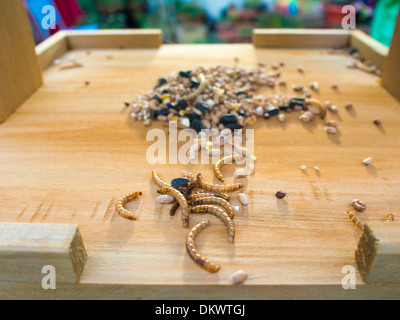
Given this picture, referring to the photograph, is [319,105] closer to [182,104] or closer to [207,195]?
[182,104]

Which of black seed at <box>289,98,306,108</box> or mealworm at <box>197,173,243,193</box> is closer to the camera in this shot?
mealworm at <box>197,173,243,193</box>

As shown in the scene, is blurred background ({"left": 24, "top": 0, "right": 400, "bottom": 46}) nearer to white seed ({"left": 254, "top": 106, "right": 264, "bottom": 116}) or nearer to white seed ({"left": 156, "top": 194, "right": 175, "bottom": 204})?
white seed ({"left": 254, "top": 106, "right": 264, "bottom": 116})

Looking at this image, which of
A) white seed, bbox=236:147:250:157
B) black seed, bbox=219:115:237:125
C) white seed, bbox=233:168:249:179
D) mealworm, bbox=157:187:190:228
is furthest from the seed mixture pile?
mealworm, bbox=157:187:190:228

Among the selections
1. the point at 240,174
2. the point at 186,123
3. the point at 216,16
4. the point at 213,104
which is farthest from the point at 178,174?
the point at 216,16

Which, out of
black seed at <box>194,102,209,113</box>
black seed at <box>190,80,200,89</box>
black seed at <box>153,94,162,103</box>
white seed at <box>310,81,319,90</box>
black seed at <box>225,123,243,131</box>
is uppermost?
black seed at <box>190,80,200,89</box>

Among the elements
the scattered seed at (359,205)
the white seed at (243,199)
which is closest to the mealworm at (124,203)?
the white seed at (243,199)

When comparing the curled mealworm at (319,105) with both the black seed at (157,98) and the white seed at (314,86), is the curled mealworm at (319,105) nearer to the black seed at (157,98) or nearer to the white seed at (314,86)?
the white seed at (314,86)

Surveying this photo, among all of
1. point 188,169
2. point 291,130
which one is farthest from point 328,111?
point 188,169
